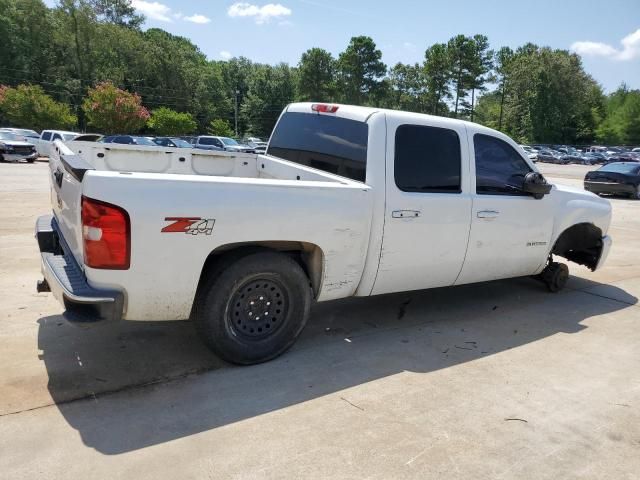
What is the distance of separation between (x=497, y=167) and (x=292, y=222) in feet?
8.29

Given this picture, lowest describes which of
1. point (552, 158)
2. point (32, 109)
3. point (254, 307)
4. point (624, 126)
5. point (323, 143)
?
point (254, 307)

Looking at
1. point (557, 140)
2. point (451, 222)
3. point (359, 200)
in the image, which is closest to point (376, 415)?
point (359, 200)

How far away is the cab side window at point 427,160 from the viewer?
14.5 feet

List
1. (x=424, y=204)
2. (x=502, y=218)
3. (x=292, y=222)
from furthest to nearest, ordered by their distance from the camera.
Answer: (x=502, y=218), (x=424, y=204), (x=292, y=222)

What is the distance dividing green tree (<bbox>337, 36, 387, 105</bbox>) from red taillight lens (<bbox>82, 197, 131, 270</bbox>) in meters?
90.1

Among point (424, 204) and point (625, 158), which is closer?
point (424, 204)

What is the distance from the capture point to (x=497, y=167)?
5188mm

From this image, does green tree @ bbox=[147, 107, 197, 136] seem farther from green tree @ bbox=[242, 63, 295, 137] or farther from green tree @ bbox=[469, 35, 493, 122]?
green tree @ bbox=[469, 35, 493, 122]

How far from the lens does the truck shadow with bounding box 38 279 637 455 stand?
10.7 feet

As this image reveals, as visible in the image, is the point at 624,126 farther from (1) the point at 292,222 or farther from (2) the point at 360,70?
(1) the point at 292,222

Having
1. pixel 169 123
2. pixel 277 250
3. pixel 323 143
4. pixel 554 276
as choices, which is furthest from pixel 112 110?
pixel 277 250

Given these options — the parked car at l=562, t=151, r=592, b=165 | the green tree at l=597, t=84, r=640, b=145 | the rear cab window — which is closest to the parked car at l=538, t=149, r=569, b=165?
the parked car at l=562, t=151, r=592, b=165

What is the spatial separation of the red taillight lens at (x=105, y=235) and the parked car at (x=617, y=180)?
20.6m

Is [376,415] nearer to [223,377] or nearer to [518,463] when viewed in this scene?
[518,463]
